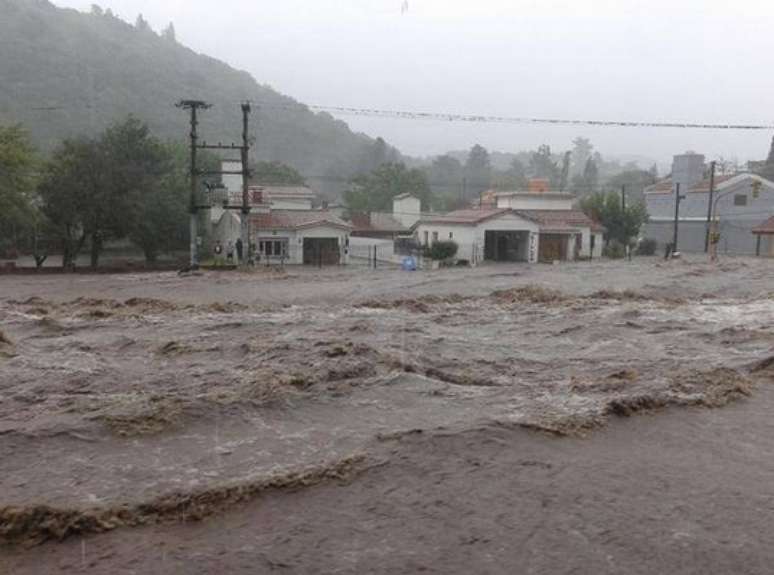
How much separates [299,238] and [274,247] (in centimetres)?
134

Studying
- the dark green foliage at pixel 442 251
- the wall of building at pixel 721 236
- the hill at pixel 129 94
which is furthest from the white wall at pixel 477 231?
the hill at pixel 129 94

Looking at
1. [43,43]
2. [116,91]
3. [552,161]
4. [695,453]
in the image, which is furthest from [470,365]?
[552,161]

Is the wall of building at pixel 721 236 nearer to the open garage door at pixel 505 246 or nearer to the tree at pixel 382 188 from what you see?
the open garage door at pixel 505 246

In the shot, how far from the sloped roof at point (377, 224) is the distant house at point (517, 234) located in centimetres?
790

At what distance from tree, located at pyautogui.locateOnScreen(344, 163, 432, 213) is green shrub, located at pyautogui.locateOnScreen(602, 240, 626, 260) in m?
25.9

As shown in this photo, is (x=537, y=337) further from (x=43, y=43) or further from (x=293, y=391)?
(x=43, y=43)

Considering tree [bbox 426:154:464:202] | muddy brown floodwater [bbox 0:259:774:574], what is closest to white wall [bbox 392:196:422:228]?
muddy brown floodwater [bbox 0:259:774:574]

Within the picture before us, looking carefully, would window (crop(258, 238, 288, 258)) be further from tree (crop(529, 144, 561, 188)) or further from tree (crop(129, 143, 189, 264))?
tree (crop(529, 144, 561, 188))

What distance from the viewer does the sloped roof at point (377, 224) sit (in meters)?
58.3

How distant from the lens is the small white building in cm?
4041

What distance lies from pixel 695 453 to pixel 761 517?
1681 mm

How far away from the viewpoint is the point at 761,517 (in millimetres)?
6668

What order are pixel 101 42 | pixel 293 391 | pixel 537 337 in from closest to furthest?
pixel 293 391 → pixel 537 337 → pixel 101 42

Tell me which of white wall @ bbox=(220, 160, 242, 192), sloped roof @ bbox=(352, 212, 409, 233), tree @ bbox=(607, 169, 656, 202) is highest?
tree @ bbox=(607, 169, 656, 202)
